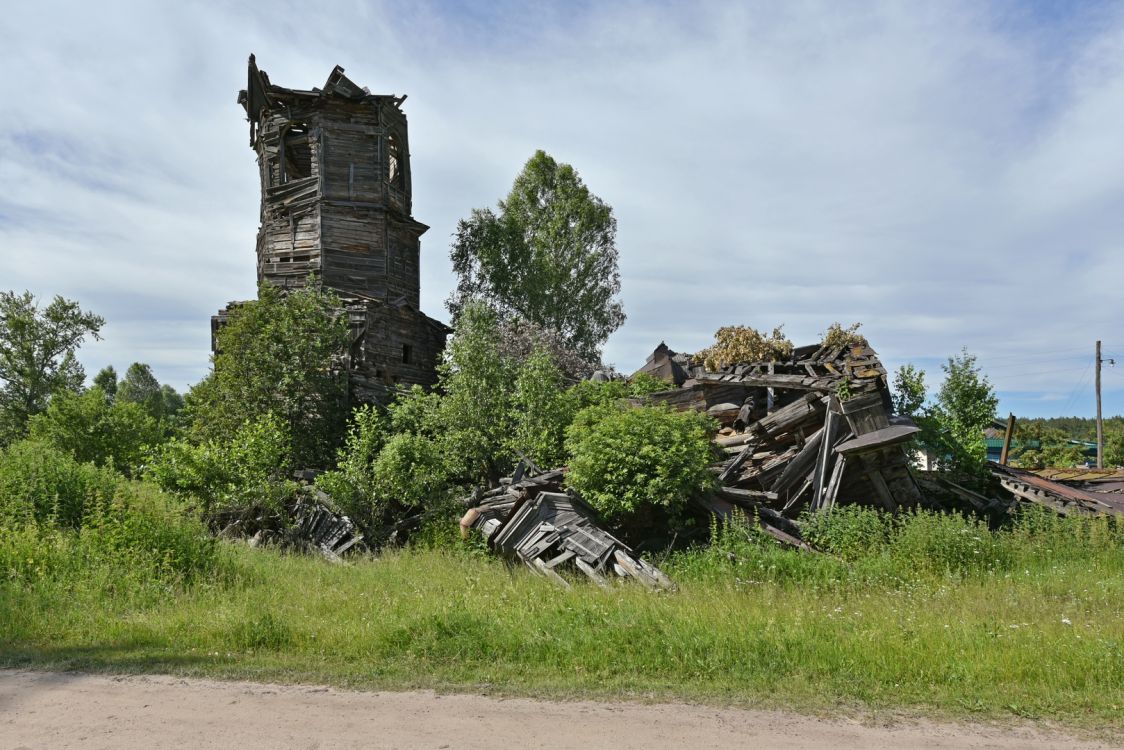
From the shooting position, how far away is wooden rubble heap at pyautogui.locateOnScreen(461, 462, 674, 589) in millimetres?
10766

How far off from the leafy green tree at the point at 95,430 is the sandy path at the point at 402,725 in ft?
79.4

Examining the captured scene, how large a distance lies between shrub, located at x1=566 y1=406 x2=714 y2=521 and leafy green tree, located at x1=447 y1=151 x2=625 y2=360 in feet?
81.8

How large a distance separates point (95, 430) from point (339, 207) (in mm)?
12829

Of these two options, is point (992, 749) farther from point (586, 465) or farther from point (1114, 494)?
point (1114, 494)

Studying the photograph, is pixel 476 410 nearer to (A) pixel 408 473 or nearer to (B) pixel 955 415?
(A) pixel 408 473

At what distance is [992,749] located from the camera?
499 centimetres

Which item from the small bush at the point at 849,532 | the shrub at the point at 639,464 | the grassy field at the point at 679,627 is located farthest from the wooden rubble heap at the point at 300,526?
the small bush at the point at 849,532

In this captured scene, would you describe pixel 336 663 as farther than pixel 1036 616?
No

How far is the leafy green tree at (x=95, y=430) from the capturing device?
27578mm

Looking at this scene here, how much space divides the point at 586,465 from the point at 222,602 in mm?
6157

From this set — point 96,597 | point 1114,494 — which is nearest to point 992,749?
point 96,597

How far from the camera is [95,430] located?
2802 cm

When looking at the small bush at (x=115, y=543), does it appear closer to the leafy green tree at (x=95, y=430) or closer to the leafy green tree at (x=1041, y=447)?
the leafy green tree at (x=95, y=430)

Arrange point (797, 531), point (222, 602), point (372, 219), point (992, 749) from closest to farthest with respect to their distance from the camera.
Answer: point (992, 749)
point (222, 602)
point (797, 531)
point (372, 219)
